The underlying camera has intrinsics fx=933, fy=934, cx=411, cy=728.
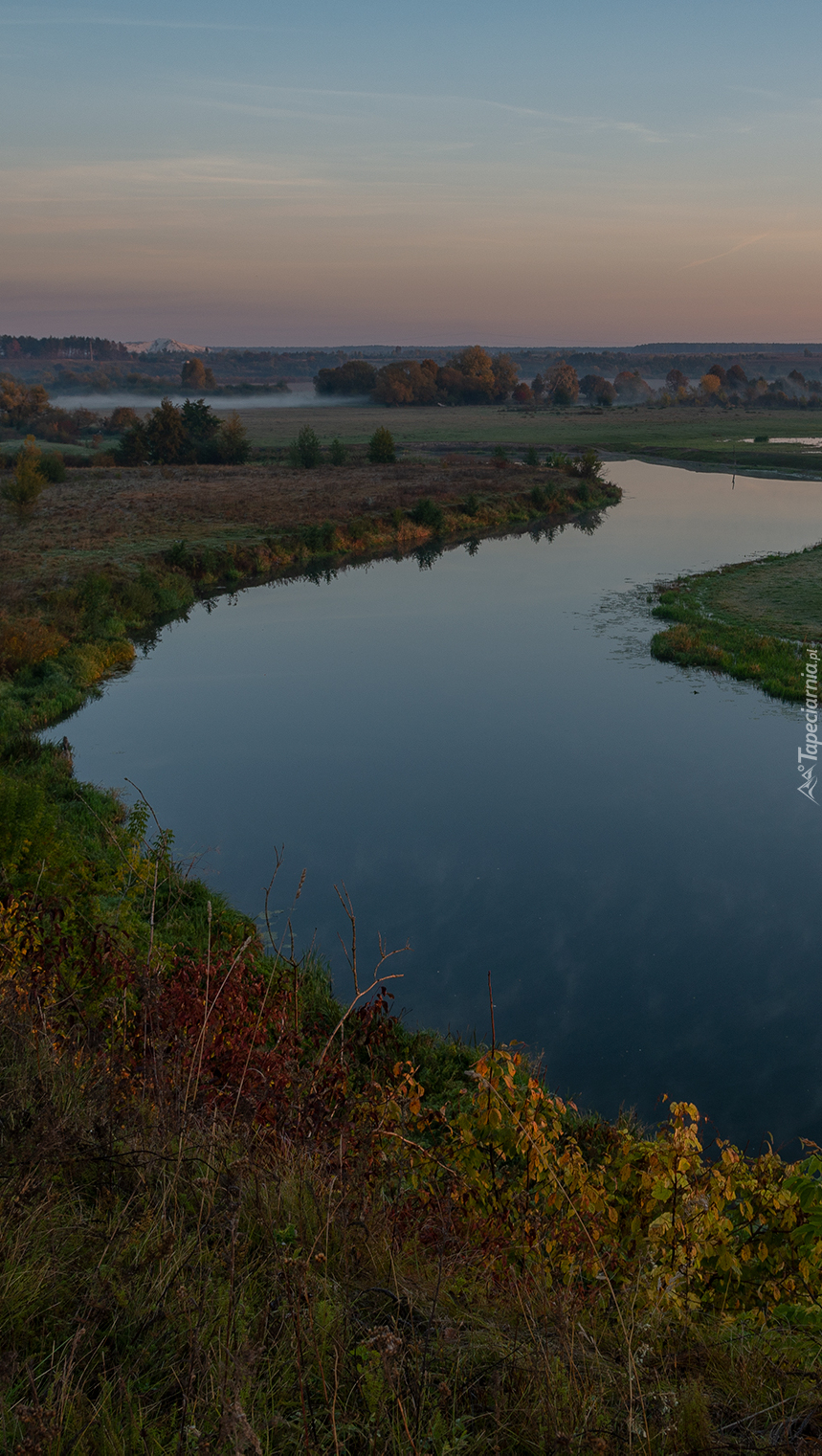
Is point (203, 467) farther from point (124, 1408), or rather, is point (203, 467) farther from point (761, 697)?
point (124, 1408)

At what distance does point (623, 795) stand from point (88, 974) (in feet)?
39.1

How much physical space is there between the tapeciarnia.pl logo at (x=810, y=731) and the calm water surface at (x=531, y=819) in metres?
0.26

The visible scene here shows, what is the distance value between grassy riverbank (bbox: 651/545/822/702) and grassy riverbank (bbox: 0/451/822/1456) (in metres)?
18.2

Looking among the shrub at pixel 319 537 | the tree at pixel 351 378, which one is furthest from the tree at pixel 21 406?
the tree at pixel 351 378

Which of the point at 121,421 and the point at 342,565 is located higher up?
the point at 121,421

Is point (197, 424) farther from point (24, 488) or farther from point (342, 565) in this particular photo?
point (342, 565)

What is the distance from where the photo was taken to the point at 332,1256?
3723 millimetres

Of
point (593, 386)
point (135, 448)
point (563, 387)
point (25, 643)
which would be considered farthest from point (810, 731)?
point (593, 386)

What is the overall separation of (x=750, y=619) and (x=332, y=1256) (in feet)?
88.9

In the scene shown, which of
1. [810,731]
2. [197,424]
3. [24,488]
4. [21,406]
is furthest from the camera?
[21,406]

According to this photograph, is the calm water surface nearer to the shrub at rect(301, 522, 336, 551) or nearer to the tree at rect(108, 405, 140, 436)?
the shrub at rect(301, 522, 336, 551)

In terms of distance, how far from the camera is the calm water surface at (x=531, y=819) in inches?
432

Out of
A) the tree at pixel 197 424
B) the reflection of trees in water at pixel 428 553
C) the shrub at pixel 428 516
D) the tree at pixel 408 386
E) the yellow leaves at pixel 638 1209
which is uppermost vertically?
the tree at pixel 408 386

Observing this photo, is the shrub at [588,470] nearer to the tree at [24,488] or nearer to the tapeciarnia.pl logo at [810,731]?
the tree at [24,488]
